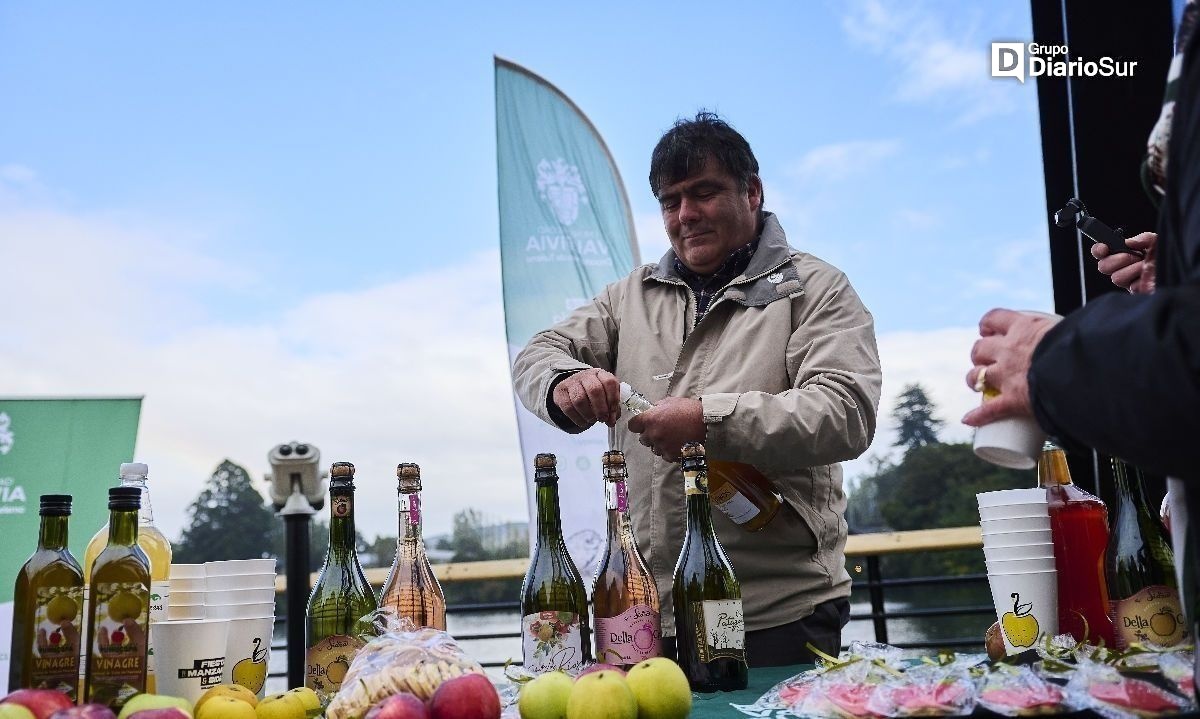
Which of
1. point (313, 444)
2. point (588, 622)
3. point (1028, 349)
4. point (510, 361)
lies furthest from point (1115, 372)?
point (510, 361)

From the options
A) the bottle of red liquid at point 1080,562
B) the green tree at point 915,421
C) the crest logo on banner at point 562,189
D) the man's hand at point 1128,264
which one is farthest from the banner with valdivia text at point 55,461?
the green tree at point 915,421

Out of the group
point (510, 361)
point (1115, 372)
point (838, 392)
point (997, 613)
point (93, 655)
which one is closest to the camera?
point (1115, 372)

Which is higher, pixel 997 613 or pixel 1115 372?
pixel 1115 372

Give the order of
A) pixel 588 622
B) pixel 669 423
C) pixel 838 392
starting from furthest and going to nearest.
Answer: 1. pixel 838 392
2. pixel 669 423
3. pixel 588 622

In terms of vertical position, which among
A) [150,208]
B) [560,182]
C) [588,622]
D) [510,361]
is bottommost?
[588,622]

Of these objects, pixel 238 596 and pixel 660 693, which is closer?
pixel 660 693

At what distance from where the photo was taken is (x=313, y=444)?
129 inches

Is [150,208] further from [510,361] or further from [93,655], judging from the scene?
[93,655]

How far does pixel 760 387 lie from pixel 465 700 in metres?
1.22

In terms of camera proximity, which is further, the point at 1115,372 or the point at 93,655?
the point at 93,655

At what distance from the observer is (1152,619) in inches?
49.2

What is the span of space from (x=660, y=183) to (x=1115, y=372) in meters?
1.62

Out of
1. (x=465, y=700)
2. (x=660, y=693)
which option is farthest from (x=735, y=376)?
(x=465, y=700)

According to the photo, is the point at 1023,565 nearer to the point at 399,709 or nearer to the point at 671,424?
the point at 671,424
